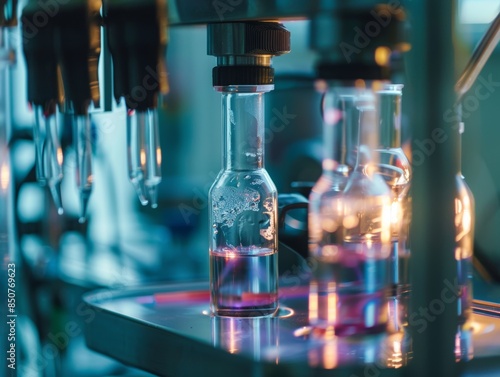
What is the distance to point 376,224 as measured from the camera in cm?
95

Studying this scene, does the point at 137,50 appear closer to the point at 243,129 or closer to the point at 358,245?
the point at 243,129

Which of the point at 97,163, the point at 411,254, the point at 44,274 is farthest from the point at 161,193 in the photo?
the point at 411,254

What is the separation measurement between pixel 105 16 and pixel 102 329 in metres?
0.35

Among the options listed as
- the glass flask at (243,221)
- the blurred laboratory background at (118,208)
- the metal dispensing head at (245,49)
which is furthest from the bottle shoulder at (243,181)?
the blurred laboratory background at (118,208)

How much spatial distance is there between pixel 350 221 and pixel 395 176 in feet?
0.27

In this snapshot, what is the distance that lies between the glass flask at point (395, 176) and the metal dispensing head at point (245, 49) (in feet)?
0.54

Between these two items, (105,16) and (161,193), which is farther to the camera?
(161,193)

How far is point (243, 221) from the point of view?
3.05 feet

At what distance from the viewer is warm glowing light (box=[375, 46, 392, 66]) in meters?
0.79

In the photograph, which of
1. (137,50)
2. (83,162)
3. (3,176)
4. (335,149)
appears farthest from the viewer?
(3,176)

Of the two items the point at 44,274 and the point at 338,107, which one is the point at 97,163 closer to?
the point at 44,274

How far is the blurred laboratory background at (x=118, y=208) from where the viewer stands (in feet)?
6.29

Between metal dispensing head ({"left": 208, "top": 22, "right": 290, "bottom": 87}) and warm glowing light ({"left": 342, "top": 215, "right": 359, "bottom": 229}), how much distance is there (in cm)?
19

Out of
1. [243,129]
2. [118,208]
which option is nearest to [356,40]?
[243,129]
